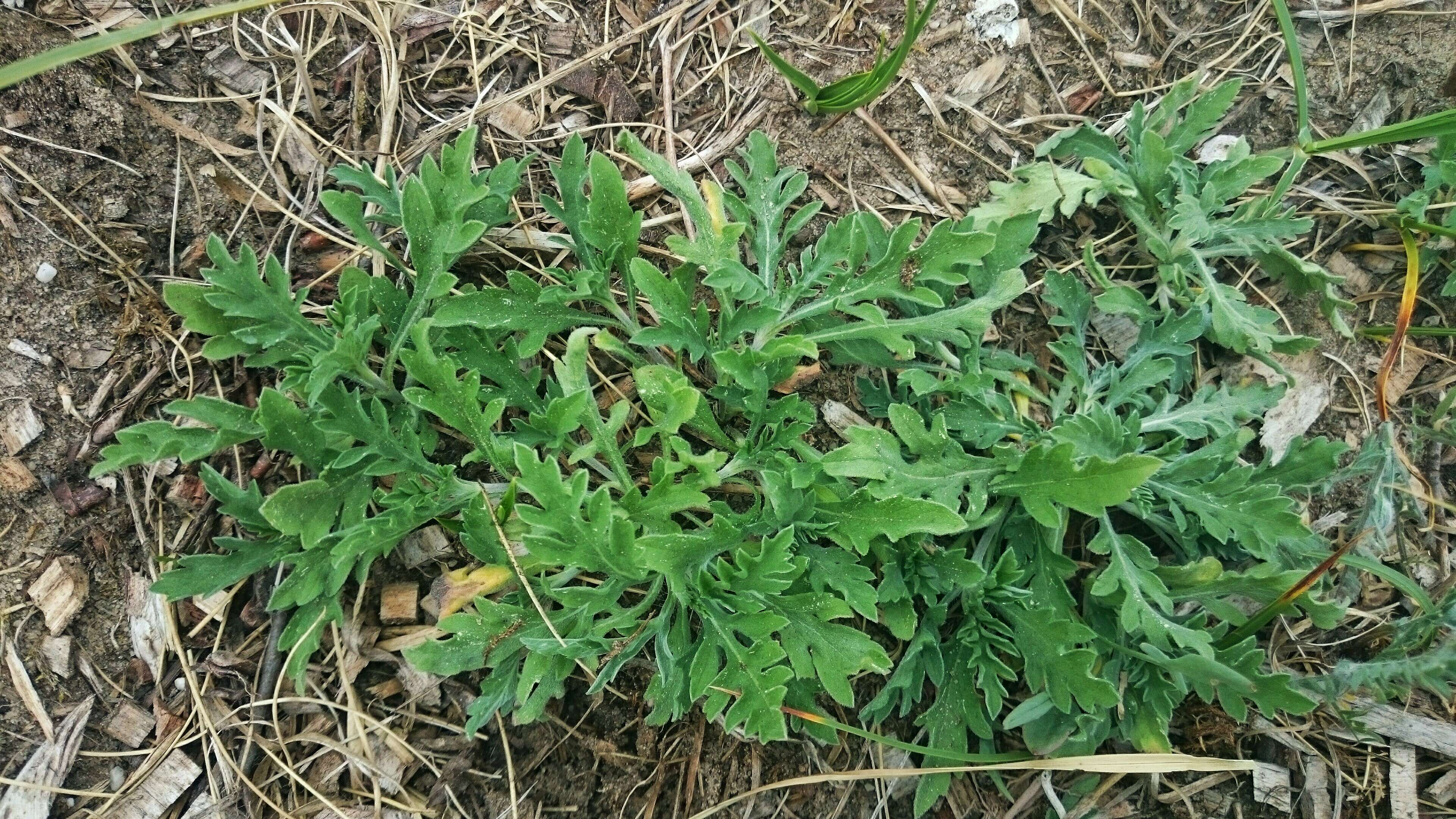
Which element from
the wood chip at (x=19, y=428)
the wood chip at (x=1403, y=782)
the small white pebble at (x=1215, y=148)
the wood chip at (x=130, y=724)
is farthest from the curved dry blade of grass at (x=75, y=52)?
the wood chip at (x=1403, y=782)

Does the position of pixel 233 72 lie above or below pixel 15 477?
above

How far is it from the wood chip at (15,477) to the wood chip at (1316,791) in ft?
→ 12.0

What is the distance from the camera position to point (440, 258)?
2391 mm

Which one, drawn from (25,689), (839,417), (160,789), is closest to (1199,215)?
(839,417)

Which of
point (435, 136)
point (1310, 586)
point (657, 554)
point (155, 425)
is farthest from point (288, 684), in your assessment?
point (1310, 586)

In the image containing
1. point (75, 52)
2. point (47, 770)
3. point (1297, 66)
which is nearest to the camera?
point (75, 52)

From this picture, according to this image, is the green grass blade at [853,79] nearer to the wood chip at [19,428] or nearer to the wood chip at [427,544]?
the wood chip at [427,544]

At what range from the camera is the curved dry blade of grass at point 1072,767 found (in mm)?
2430

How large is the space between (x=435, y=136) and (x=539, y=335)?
2.46 ft

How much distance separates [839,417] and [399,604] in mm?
1363

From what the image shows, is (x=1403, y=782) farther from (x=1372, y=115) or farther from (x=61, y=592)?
(x=61, y=592)

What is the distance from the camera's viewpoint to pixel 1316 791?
8.77 feet

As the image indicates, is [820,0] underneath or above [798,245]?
above

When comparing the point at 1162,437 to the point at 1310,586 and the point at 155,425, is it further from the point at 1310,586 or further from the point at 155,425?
the point at 155,425
